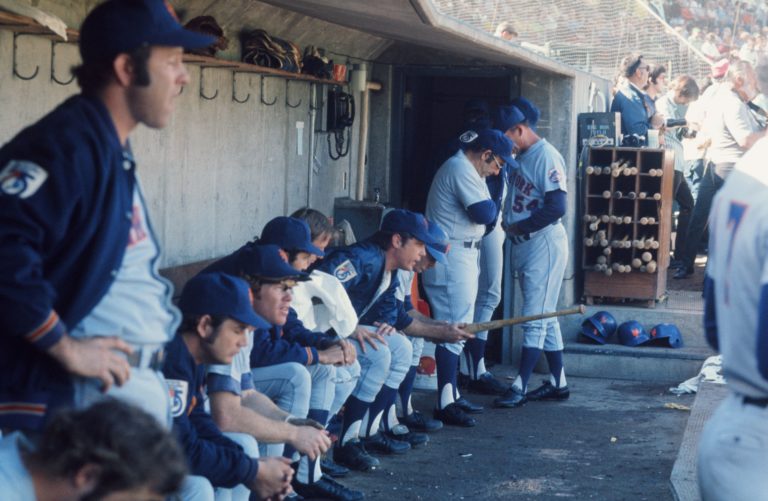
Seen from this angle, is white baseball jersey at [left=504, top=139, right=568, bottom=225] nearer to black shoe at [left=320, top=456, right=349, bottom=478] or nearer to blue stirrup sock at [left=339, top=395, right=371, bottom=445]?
blue stirrup sock at [left=339, top=395, right=371, bottom=445]

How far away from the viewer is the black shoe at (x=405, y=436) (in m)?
6.73

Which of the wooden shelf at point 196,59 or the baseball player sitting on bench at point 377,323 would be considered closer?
the wooden shelf at point 196,59

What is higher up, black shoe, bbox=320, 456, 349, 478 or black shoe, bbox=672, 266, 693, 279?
black shoe, bbox=672, 266, 693, 279

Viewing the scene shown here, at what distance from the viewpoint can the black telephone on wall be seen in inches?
352

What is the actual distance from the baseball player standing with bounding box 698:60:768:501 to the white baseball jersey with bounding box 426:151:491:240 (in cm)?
451

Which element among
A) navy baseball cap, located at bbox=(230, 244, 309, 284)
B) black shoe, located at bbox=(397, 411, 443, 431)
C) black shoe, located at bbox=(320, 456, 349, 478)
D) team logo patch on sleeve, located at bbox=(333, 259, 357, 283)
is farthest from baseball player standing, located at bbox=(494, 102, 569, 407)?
navy baseball cap, located at bbox=(230, 244, 309, 284)

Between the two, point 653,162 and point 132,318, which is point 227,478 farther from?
point 653,162

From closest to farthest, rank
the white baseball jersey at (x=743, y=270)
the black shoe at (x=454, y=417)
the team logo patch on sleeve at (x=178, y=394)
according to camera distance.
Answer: the white baseball jersey at (x=743, y=270) < the team logo patch on sleeve at (x=178, y=394) < the black shoe at (x=454, y=417)

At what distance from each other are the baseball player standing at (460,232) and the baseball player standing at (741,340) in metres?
4.44

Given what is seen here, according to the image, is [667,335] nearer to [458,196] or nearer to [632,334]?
[632,334]

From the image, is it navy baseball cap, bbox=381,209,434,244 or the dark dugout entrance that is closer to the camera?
navy baseball cap, bbox=381,209,434,244

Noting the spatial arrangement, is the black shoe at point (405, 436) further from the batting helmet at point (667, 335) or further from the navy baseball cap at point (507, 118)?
the batting helmet at point (667, 335)

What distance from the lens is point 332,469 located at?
5926 mm

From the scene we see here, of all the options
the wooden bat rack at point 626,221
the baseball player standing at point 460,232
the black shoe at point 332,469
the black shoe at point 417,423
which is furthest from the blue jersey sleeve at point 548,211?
the black shoe at point 332,469
